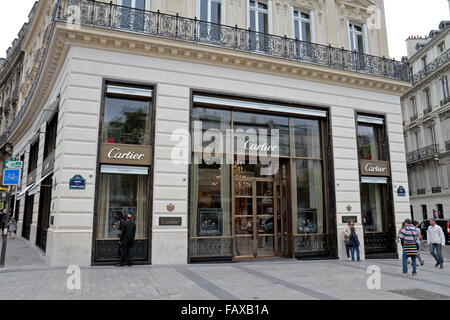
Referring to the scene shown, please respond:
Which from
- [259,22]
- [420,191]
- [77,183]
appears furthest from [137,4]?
[420,191]

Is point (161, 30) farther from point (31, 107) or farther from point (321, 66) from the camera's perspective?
point (31, 107)

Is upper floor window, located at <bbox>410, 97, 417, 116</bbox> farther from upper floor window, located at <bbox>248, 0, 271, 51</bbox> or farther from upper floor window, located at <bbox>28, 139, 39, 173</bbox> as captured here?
upper floor window, located at <bbox>28, 139, 39, 173</bbox>

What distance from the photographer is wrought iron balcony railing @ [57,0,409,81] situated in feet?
36.3

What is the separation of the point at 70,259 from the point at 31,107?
1239cm

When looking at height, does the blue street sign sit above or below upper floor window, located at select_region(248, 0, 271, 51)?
below

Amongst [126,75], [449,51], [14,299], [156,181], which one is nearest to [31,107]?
[126,75]

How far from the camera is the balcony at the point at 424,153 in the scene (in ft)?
109

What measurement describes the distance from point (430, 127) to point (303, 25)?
26674 mm

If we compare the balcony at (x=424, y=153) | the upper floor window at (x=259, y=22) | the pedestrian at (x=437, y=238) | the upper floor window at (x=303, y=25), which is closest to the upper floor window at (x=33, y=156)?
the upper floor window at (x=259, y=22)

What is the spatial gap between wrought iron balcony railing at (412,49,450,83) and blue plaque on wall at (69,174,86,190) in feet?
114

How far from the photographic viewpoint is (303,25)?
1478 cm

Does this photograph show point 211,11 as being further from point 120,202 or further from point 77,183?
point 77,183

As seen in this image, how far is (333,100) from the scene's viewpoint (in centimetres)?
1419

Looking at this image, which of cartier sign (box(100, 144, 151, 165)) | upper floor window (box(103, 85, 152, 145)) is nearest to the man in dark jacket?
cartier sign (box(100, 144, 151, 165))
